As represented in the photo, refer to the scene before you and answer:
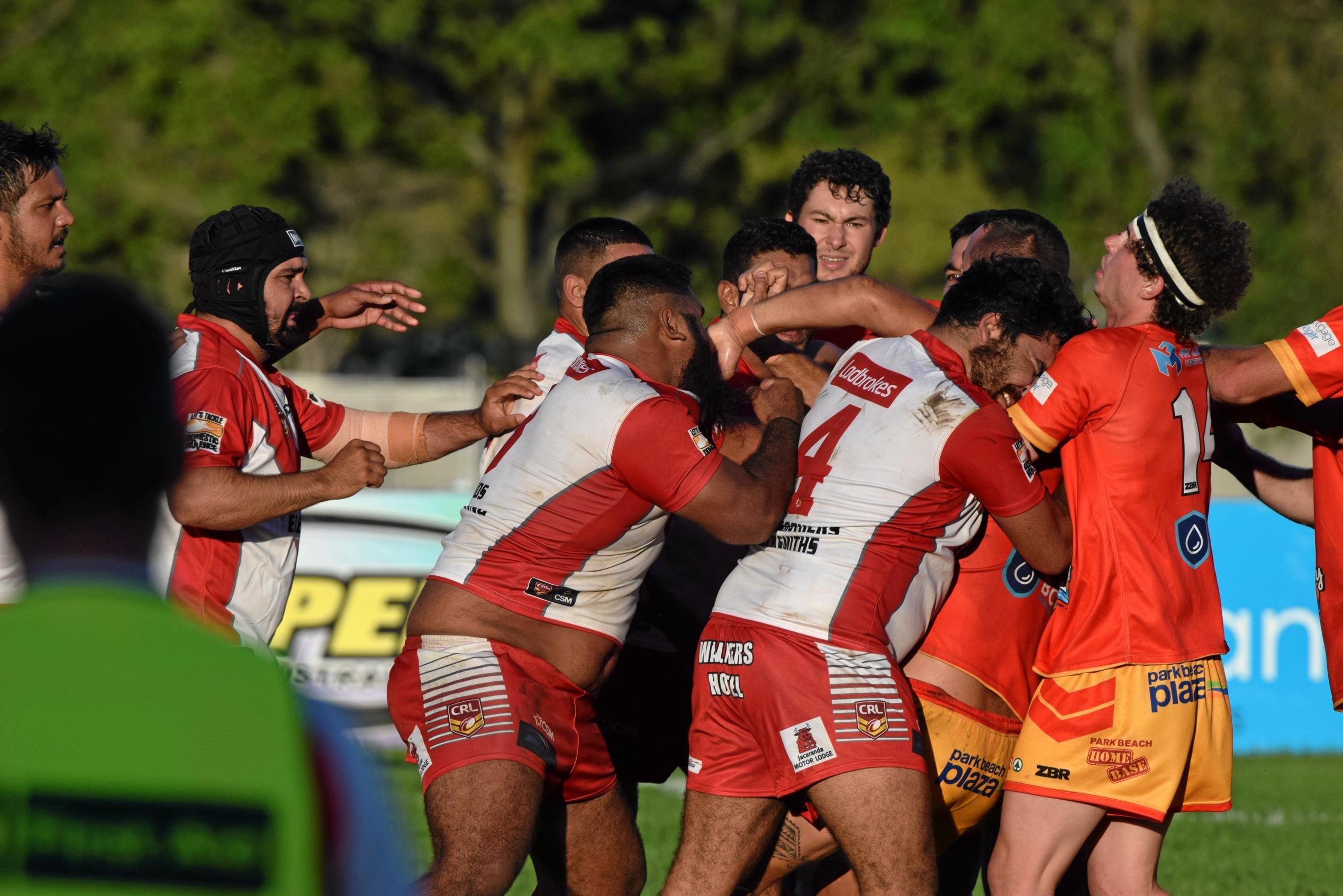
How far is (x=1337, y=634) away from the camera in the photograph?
15.7 ft

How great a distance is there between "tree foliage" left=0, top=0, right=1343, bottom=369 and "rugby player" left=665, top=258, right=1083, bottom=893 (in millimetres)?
20941

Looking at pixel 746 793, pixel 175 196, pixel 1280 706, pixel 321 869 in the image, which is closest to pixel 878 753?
pixel 746 793

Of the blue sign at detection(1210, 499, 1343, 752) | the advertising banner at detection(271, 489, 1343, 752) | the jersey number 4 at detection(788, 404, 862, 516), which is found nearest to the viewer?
the jersey number 4 at detection(788, 404, 862, 516)

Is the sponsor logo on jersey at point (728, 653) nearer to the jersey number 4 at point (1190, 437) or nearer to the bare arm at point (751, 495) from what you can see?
the bare arm at point (751, 495)

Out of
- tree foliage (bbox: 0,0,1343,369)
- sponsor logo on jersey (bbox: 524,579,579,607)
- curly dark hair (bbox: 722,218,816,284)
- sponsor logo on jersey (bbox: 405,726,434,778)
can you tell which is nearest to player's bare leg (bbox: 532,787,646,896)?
sponsor logo on jersey (bbox: 405,726,434,778)

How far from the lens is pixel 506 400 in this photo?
16.1ft

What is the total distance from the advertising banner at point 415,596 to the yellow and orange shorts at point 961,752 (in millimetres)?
5861

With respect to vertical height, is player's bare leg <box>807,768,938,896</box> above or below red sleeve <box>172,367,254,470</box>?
below

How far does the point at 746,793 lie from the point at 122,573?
9.00ft

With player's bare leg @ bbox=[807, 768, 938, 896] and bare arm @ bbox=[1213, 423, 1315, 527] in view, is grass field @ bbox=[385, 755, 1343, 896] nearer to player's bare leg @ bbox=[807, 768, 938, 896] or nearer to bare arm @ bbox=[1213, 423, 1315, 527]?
player's bare leg @ bbox=[807, 768, 938, 896]

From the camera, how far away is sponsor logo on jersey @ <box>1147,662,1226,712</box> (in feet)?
13.9

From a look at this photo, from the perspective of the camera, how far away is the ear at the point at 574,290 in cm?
539

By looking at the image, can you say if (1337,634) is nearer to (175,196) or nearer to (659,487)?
(659,487)

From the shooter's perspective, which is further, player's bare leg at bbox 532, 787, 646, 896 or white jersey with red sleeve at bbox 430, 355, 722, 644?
player's bare leg at bbox 532, 787, 646, 896
